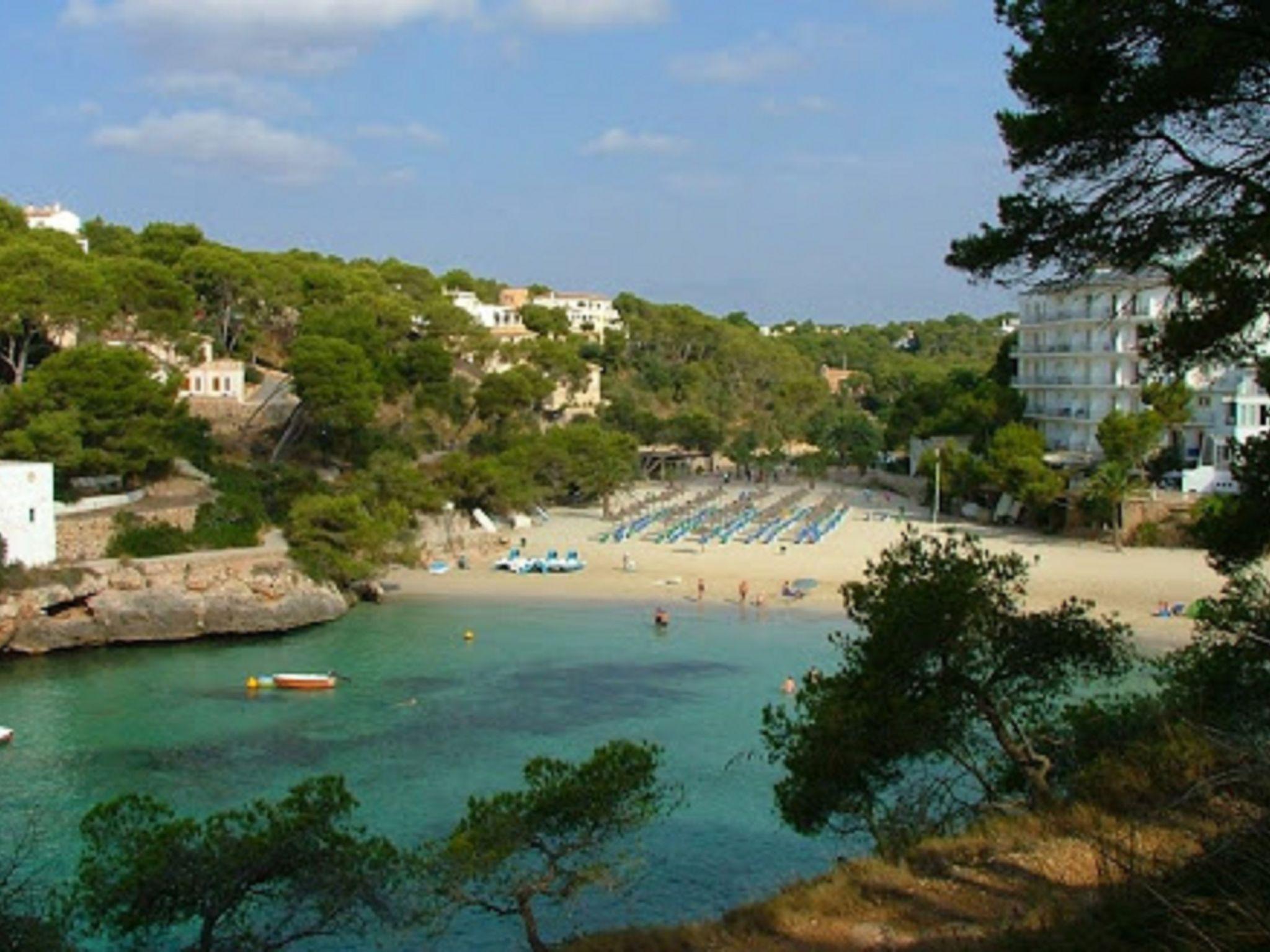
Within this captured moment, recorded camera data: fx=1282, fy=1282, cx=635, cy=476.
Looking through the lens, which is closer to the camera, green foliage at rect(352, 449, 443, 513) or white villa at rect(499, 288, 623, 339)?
green foliage at rect(352, 449, 443, 513)

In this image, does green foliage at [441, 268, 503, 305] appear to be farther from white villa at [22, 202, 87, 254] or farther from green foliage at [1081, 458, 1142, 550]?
green foliage at [1081, 458, 1142, 550]

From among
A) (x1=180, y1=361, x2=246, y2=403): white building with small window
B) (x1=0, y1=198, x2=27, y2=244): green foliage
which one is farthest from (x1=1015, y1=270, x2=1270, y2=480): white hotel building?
(x1=0, y1=198, x2=27, y2=244): green foliage

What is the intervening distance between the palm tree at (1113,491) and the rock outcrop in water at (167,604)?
22.2 m

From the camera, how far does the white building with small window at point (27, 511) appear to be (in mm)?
27312

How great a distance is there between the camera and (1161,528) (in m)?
38.1

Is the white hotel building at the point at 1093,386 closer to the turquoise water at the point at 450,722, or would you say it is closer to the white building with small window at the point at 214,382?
the turquoise water at the point at 450,722

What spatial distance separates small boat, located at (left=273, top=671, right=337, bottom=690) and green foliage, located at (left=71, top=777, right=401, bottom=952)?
1238 centimetres

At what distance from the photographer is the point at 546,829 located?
36.7ft

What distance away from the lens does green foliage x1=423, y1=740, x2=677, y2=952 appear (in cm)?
1062

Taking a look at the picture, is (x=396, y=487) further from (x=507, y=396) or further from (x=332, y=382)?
(x=507, y=396)

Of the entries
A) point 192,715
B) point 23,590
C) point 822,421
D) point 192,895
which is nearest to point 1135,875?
point 192,895

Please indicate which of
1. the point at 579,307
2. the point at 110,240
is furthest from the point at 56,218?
the point at 579,307

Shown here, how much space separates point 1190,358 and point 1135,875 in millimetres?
4580

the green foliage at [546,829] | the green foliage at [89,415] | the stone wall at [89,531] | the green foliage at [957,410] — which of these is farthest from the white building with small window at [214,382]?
the green foliage at [546,829]
